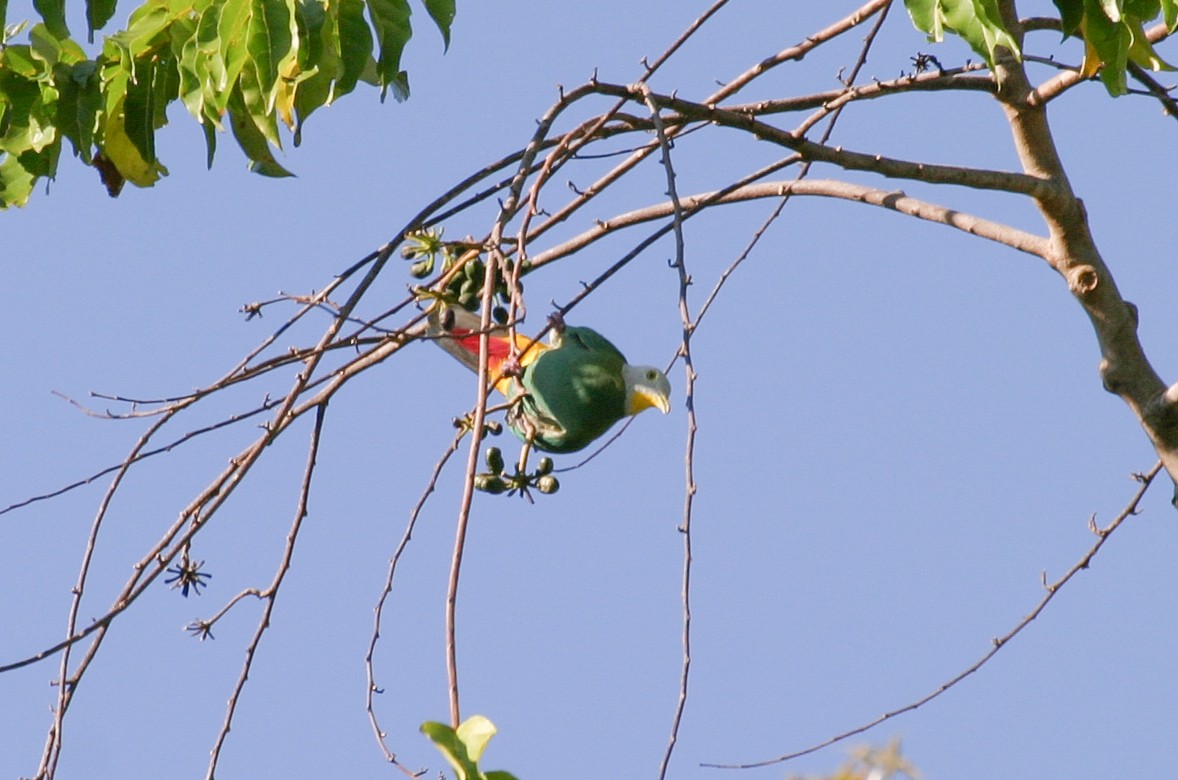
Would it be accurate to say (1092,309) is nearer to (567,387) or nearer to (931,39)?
(931,39)

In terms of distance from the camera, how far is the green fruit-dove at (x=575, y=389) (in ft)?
7.38

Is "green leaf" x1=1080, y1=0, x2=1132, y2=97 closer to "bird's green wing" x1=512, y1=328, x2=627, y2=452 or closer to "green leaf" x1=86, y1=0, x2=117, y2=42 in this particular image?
"bird's green wing" x1=512, y1=328, x2=627, y2=452

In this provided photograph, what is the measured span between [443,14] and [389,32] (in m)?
0.08

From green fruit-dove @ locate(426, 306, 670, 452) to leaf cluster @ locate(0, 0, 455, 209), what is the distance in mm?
423

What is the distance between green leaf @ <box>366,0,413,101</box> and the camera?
2.25m

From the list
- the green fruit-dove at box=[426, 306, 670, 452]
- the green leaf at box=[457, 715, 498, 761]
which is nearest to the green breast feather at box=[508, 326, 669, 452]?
the green fruit-dove at box=[426, 306, 670, 452]

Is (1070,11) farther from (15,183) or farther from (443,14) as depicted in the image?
(15,183)

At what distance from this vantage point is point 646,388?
2307 mm

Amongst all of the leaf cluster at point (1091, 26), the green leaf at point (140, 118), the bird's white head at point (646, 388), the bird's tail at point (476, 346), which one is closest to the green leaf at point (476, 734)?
the bird's tail at point (476, 346)

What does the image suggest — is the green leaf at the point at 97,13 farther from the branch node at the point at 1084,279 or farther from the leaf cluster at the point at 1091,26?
the branch node at the point at 1084,279

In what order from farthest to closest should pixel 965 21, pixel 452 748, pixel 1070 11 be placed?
pixel 1070 11
pixel 965 21
pixel 452 748

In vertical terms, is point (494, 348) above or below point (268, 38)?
below

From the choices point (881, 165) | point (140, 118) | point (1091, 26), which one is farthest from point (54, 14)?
point (1091, 26)

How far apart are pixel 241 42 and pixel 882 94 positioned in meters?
1.03
